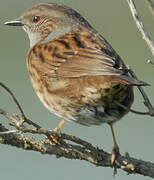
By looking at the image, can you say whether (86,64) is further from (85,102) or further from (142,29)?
(142,29)

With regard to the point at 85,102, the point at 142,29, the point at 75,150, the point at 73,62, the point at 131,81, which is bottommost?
the point at 75,150

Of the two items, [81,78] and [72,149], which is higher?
[81,78]

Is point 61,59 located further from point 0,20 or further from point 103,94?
point 0,20

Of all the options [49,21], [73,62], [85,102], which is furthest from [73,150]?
[49,21]

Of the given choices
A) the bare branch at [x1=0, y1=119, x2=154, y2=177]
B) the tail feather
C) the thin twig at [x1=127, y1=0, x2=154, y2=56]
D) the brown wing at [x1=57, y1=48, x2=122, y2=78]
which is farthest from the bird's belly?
the thin twig at [x1=127, y1=0, x2=154, y2=56]

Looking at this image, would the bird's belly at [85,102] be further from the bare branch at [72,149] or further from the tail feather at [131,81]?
the bare branch at [72,149]

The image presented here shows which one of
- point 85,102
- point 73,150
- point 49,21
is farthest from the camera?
point 49,21

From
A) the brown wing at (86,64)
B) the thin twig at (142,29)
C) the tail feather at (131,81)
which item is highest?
the thin twig at (142,29)

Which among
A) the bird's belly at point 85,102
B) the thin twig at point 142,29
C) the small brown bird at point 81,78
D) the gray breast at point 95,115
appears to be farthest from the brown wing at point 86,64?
the thin twig at point 142,29
